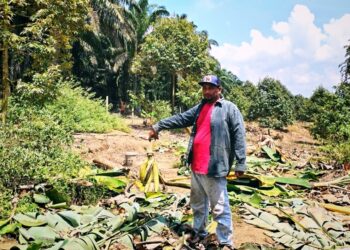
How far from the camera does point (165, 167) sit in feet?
32.4

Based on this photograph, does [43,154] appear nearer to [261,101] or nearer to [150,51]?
[150,51]

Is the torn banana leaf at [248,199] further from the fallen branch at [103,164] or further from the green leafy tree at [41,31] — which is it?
the green leafy tree at [41,31]

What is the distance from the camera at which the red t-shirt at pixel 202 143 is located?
4.05 meters

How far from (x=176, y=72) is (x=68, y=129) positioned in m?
17.6

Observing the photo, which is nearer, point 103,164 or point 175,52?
point 103,164

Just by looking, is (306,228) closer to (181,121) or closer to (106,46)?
(181,121)

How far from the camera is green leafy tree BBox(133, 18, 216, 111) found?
22672mm

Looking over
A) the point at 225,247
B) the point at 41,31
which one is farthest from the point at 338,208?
the point at 41,31

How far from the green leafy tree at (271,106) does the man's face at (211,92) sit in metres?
23.1

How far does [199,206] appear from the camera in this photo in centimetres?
424

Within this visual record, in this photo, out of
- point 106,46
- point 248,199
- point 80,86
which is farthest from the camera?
point 106,46

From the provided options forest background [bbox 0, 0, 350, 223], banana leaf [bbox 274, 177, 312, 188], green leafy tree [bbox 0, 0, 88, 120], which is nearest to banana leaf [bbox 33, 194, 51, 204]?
forest background [bbox 0, 0, 350, 223]

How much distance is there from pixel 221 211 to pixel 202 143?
730mm

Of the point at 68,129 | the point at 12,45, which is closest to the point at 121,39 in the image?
the point at 12,45
